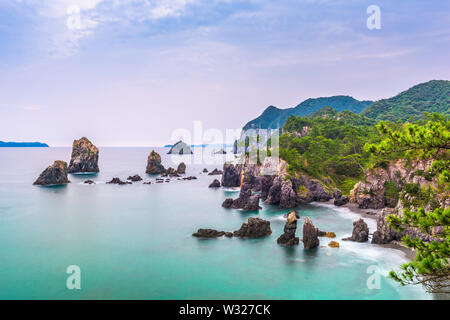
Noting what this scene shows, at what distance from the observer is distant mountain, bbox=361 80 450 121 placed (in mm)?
114581

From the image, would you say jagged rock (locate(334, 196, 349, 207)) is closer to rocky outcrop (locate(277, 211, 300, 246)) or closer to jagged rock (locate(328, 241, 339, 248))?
jagged rock (locate(328, 241, 339, 248))

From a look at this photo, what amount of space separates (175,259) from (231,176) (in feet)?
159

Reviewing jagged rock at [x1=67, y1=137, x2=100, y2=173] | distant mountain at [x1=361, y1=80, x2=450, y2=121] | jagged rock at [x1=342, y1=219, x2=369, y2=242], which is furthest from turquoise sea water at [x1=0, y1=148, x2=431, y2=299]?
distant mountain at [x1=361, y1=80, x2=450, y2=121]

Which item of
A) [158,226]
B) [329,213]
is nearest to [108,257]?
[158,226]

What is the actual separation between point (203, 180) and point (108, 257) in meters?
62.0

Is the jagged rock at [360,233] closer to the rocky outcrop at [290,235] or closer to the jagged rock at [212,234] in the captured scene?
the rocky outcrop at [290,235]

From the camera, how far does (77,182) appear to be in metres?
86.6

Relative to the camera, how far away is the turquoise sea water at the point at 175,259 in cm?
2302

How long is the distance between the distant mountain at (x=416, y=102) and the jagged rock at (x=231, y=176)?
6537cm

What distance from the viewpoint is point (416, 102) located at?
12531cm

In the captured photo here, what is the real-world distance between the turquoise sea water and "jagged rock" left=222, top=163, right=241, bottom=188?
82.3 ft
